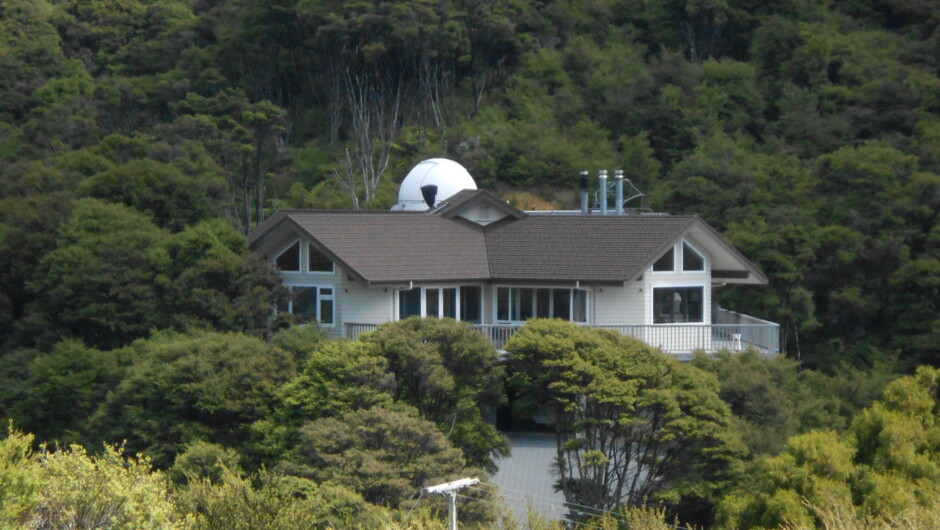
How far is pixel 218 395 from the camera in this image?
29594 mm

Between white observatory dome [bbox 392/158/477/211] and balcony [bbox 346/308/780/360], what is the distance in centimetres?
957

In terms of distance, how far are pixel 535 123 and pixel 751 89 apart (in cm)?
1054

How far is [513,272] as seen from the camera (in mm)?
35750

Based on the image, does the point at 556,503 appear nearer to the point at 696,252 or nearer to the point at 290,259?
the point at 696,252

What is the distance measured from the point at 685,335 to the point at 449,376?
7.88m

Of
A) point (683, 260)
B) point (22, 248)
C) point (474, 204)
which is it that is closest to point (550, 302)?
point (683, 260)

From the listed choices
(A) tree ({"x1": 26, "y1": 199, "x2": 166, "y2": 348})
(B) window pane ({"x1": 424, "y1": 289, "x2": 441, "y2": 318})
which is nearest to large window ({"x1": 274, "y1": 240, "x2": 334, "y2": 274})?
(B) window pane ({"x1": 424, "y1": 289, "x2": 441, "y2": 318})

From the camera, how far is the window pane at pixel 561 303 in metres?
A: 35.6

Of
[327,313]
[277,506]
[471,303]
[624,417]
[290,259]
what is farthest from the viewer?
[471,303]

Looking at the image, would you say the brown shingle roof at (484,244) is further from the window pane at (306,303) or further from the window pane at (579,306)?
the window pane at (306,303)

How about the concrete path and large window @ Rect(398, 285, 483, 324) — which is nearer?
the concrete path

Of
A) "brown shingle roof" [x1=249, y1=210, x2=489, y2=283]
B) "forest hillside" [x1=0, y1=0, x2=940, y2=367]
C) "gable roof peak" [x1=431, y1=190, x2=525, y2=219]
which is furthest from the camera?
"forest hillside" [x1=0, y1=0, x2=940, y2=367]

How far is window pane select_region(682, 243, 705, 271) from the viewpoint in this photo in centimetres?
3578

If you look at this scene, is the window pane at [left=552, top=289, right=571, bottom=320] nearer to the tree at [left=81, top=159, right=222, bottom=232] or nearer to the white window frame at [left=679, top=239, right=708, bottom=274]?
the white window frame at [left=679, top=239, right=708, bottom=274]
